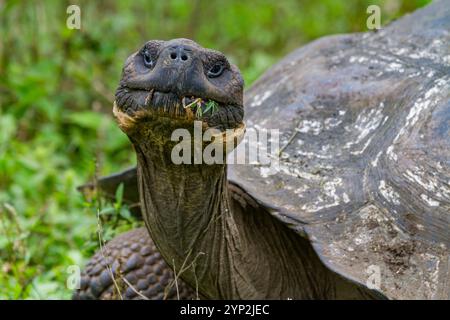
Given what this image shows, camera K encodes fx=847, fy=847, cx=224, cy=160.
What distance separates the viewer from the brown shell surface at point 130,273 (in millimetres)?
3816

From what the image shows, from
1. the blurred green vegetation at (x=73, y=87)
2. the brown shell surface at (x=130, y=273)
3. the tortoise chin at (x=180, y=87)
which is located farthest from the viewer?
the blurred green vegetation at (x=73, y=87)

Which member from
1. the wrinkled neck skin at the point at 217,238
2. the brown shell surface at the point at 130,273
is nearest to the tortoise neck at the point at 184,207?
the wrinkled neck skin at the point at 217,238

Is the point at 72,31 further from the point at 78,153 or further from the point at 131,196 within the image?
the point at 131,196

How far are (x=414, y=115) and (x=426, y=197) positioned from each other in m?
0.41

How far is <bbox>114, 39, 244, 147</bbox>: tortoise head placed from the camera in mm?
2766

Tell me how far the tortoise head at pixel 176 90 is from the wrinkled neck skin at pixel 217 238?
0.24 ft

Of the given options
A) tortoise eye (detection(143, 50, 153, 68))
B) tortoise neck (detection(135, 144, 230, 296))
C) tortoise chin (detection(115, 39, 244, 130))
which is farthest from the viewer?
tortoise neck (detection(135, 144, 230, 296))

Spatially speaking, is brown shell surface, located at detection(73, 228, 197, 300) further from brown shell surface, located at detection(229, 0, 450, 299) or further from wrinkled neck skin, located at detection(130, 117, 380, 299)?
brown shell surface, located at detection(229, 0, 450, 299)

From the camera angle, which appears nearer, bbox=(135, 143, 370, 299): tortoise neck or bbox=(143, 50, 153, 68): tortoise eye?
bbox=(143, 50, 153, 68): tortoise eye

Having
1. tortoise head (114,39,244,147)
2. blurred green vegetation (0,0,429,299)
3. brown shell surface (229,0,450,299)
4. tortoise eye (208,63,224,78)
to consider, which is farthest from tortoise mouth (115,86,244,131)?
blurred green vegetation (0,0,429,299)

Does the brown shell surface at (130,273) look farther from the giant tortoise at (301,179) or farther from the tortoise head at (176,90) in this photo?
the tortoise head at (176,90)

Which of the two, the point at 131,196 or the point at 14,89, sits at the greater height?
the point at 14,89
